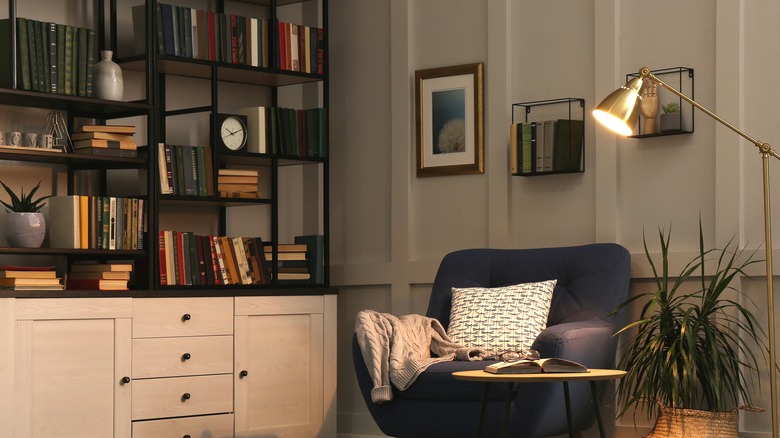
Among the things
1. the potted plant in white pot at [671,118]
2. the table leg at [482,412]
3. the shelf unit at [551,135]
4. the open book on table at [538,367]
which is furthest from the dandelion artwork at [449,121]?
the open book on table at [538,367]

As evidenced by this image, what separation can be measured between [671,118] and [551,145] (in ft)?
1.80

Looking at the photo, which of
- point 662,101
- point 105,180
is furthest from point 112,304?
point 662,101

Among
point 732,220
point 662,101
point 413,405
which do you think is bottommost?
point 413,405

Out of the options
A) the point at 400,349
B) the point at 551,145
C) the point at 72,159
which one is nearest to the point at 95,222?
the point at 72,159

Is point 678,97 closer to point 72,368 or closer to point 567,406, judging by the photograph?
point 567,406

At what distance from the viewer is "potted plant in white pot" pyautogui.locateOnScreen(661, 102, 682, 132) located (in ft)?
14.2

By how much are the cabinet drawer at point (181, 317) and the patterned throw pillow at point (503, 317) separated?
1.07m

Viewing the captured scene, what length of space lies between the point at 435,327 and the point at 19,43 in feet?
6.74

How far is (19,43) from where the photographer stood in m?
4.36

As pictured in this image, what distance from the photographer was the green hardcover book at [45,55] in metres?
4.43

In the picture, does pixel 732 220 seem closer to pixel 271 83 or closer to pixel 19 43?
pixel 271 83

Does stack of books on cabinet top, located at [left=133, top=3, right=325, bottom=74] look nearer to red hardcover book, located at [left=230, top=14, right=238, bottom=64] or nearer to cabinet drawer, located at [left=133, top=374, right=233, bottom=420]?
red hardcover book, located at [left=230, top=14, right=238, bottom=64]

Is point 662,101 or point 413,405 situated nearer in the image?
point 413,405

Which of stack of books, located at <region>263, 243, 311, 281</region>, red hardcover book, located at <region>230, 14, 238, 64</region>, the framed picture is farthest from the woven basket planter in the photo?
red hardcover book, located at <region>230, 14, 238, 64</region>
